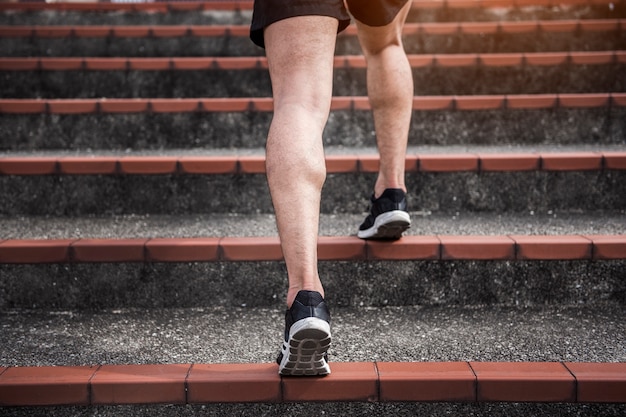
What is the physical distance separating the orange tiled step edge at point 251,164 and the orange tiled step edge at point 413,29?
52.0 inches

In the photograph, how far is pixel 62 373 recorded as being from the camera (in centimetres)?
120

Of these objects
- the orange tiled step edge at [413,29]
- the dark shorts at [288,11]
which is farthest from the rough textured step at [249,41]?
the dark shorts at [288,11]

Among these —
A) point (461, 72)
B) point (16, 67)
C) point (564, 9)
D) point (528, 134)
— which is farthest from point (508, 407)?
point (564, 9)

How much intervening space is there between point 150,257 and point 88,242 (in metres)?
0.17

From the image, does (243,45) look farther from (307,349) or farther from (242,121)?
(307,349)

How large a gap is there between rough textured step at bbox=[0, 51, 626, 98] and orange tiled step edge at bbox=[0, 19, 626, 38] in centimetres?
33

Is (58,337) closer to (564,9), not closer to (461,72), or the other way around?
(461,72)

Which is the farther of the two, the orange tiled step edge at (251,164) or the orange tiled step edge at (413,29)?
the orange tiled step edge at (413,29)

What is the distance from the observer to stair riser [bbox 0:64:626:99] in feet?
8.90

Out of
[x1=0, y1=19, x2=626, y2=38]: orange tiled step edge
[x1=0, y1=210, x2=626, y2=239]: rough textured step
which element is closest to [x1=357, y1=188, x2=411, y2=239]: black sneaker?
[x1=0, y1=210, x2=626, y2=239]: rough textured step

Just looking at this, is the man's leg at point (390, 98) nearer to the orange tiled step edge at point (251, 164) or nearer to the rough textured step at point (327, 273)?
the rough textured step at point (327, 273)

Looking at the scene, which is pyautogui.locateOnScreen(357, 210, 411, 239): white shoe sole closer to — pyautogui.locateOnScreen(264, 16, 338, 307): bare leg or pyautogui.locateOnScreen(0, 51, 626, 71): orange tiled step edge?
pyautogui.locateOnScreen(264, 16, 338, 307): bare leg

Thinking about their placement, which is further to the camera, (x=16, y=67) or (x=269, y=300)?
(x=16, y=67)

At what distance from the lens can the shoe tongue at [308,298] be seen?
1078 mm
